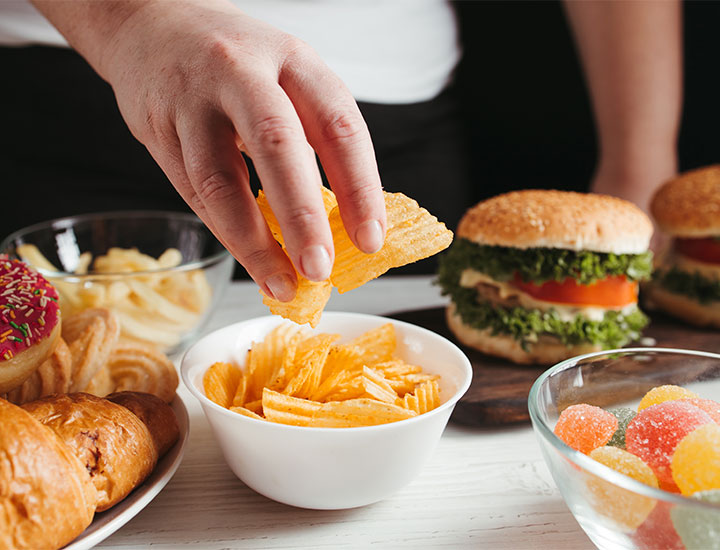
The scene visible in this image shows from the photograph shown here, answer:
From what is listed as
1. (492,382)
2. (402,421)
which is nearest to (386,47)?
(492,382)

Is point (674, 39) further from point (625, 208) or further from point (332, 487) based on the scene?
point (332, 487)

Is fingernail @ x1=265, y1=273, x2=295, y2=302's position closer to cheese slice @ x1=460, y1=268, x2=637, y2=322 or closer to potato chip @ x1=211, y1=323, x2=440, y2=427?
potato chip @ x1=211, y1=323, x2=440, y2=427

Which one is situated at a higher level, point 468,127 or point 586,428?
point 586,428

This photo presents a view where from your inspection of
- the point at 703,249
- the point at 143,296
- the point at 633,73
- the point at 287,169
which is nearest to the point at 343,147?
the point at 287,169

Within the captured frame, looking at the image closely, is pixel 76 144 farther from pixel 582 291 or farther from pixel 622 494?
pixel 622 494

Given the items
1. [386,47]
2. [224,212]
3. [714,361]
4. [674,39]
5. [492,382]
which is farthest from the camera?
[674,39]
